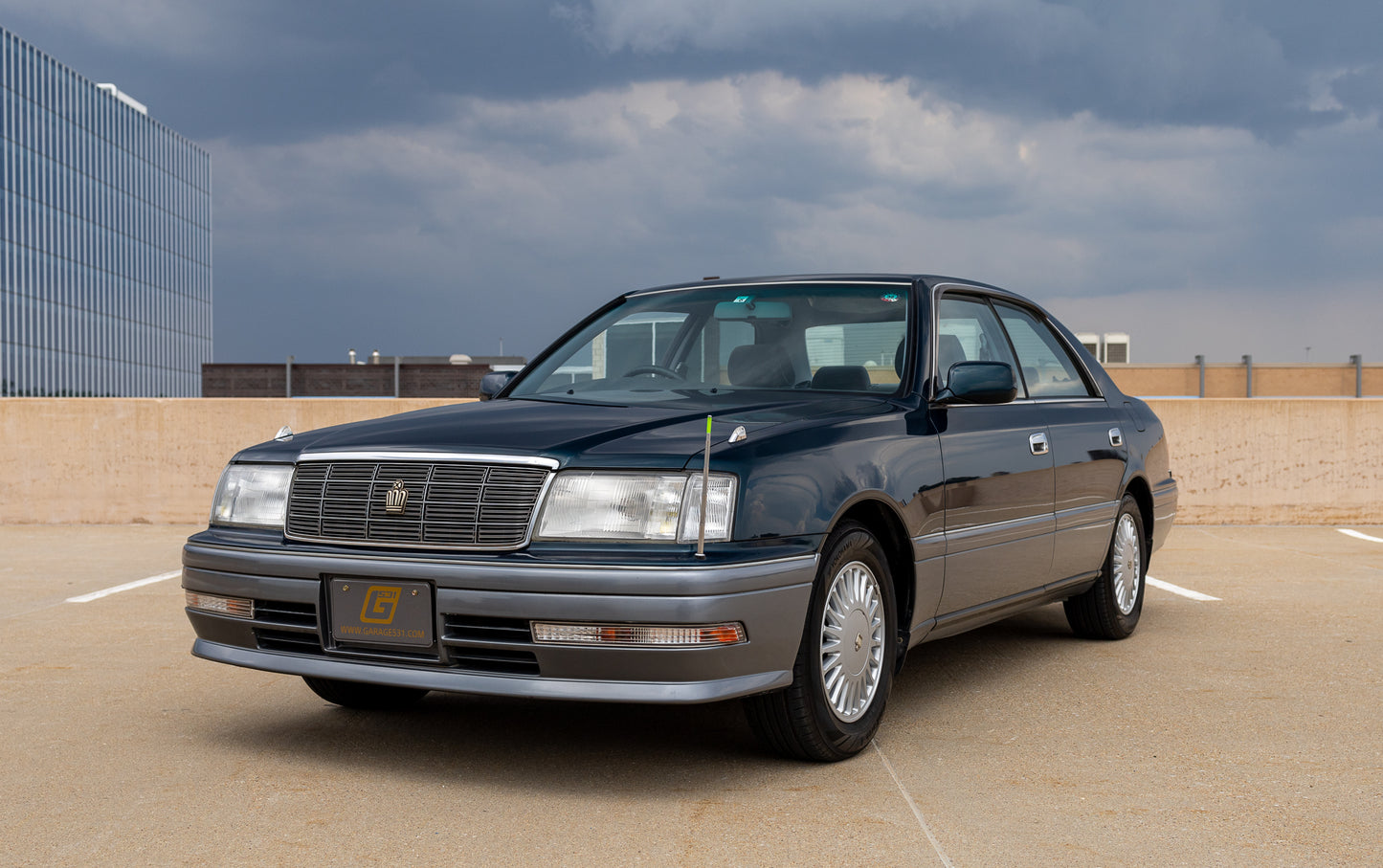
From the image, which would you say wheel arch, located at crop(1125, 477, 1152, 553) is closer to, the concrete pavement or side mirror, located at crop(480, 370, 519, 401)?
the concrete pavement

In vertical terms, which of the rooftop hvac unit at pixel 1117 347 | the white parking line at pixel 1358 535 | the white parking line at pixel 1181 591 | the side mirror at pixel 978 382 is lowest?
the white parking line at pixel 1181 591

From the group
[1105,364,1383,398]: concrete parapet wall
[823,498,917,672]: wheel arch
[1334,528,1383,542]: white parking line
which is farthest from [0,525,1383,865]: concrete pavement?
[1105,364,1383,398]: concrete parapet wall

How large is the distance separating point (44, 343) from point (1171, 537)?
99777 millimetres

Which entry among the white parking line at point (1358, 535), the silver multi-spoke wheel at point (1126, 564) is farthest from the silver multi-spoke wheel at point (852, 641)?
the white parking line at point (1358, 535)

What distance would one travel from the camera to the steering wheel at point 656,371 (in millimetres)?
4957

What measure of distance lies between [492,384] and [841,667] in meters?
2.17

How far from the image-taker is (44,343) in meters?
96.9

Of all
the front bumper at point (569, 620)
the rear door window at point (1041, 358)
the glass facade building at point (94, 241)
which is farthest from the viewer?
the glass facade building at point (94, 241)

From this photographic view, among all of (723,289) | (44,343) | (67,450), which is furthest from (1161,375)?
(44,343)

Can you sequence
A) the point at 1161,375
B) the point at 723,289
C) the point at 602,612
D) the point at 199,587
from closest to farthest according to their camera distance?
the point at 602,612 → the point at 199,587 → the point at 723,289 → the point at 1161,375

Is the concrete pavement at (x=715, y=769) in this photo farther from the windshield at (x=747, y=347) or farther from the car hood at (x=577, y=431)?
the windshield at (x=747, y=347)

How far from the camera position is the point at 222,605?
416 centimetres

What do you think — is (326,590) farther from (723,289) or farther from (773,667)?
(723,289)

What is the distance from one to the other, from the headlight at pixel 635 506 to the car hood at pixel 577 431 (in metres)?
0.05
